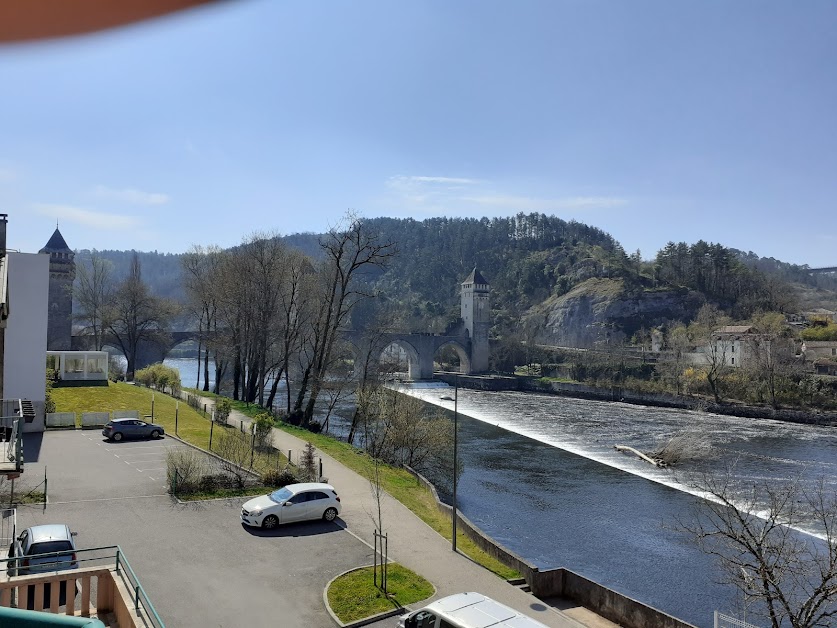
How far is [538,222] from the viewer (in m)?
169

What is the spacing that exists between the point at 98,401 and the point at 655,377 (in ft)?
186

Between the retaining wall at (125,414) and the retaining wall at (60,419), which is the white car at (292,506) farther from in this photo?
the retaining wall at (60,419)

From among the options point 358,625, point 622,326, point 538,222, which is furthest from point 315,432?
point 538,222

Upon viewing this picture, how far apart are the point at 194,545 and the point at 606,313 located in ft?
328

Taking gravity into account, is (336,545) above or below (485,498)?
above

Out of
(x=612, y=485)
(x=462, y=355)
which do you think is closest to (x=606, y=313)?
(x=462, y=355)

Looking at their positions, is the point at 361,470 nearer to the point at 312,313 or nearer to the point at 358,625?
the point at 358,625

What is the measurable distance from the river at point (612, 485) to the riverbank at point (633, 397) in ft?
9.04

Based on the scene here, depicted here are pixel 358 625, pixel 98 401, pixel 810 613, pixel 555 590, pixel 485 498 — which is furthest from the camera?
pixel 98 401

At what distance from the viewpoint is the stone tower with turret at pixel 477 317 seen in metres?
93.0

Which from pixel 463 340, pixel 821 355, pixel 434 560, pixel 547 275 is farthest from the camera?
pixel 547 275

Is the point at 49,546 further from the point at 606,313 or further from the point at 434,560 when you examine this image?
the point at 606,313

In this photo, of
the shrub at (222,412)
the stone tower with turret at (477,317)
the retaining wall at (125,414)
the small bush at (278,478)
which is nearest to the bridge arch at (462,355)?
the stone tower with turret at (477,317)

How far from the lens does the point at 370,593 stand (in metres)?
12.5
